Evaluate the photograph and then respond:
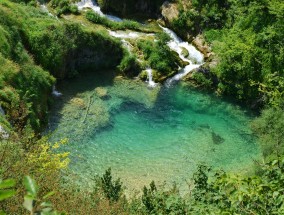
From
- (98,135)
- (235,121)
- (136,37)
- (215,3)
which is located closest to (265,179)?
(98,135)

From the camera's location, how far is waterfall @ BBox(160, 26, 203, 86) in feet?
107

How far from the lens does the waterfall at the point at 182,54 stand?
3269 centimetres

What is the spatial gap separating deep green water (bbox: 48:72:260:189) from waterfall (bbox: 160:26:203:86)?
2.35 m

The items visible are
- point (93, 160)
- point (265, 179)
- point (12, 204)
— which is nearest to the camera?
point (265, 179)

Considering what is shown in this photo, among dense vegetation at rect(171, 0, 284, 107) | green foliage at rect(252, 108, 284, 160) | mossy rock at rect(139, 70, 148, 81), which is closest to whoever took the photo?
green foliage at rect(252, 108, 284, 160)

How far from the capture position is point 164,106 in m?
28.2

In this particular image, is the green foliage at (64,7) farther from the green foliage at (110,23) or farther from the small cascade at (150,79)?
the small cascade at (150,79)

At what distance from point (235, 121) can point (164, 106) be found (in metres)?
4.96

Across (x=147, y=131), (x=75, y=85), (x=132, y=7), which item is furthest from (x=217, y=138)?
(x=132, y=7)

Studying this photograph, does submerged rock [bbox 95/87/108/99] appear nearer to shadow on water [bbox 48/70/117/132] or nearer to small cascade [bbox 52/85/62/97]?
shadow on water [bbox 48/70/117/132]

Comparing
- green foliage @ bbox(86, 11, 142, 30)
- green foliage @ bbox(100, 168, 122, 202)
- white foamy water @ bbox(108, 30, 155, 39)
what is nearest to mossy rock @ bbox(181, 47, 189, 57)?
white foamy water @ bbox(108, 30, 155, 39)

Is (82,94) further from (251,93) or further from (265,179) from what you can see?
(265,179)

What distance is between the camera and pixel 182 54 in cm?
3434

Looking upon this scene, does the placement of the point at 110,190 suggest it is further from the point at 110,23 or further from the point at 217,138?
the point at 110,23
